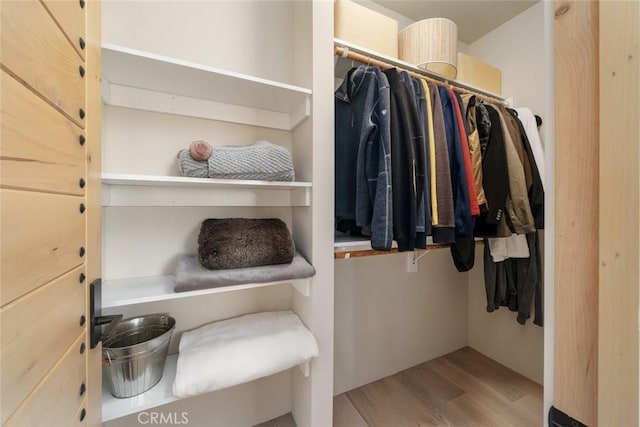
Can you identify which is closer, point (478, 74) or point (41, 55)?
point (41, 55)

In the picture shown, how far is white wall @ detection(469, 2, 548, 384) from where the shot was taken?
1522 mm

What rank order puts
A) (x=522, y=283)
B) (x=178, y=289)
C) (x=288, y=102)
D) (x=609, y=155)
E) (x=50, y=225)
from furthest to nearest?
(x=522, y=283) < (x=288, y=102) < (x=178, y=289) < (x=50, y=225) < (x=609, y=155)

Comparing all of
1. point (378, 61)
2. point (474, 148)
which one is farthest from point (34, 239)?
point (474, 148)

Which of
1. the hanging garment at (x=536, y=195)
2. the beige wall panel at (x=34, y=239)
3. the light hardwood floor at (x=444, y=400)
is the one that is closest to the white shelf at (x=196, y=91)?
the beige wall panel at (x=34, y=239)

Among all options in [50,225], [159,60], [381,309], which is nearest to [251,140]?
[159,60]

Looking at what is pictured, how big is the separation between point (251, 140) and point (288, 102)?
0.25m

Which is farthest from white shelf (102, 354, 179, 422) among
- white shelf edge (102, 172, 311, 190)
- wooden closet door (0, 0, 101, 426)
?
white shelf edge (102, 172, 311, 190)

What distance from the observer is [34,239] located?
0.39 m

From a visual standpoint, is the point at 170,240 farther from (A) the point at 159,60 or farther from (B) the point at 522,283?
(B) the point at 522,283

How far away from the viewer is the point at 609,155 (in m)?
0.27

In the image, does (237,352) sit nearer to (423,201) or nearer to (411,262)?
(423,201)

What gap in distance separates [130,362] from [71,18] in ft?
3.05

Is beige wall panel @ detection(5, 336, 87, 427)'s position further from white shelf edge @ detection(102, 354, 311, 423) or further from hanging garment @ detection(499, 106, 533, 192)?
hanging garment @ detection(499, 106, 533, 192)

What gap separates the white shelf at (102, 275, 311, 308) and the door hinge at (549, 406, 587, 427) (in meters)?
0.73
